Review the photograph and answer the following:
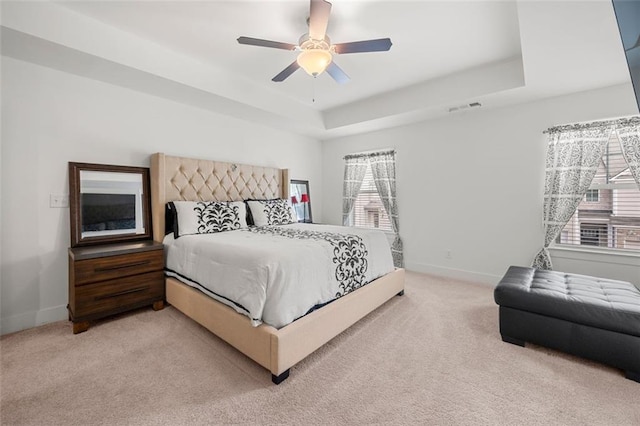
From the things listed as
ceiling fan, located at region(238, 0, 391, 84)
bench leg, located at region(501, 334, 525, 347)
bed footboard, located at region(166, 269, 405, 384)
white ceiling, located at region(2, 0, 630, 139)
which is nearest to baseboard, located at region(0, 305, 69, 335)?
bed footboard, located at region(166, 269, 405, 384)

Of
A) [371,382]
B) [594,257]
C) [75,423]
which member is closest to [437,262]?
[594,257]

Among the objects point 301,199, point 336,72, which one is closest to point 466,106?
point 336,72

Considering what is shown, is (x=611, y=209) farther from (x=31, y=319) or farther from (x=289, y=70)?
(x=31, y=319)

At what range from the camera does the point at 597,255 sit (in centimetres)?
299

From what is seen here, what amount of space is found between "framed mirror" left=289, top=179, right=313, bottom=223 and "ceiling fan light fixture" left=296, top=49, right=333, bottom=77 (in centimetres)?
290

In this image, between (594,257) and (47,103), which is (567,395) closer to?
(594,257)

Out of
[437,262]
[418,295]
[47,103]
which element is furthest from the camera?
[437,262]

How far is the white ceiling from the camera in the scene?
2135mm

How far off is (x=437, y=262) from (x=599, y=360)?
2349 mm

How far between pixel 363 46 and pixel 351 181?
3.14 metres

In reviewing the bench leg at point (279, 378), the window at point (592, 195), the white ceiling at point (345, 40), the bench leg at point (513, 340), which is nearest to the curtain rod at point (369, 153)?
the white ceiling at point (345, 40)

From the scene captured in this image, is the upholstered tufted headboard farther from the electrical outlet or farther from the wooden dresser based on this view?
the electrical outlet

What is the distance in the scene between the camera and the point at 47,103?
2.55m

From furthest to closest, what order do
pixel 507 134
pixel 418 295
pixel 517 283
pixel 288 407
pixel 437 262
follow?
pixel 437 262 < pixel 507 134 < pixel 418 295 < pixel 517 283 < pixel 288 407
